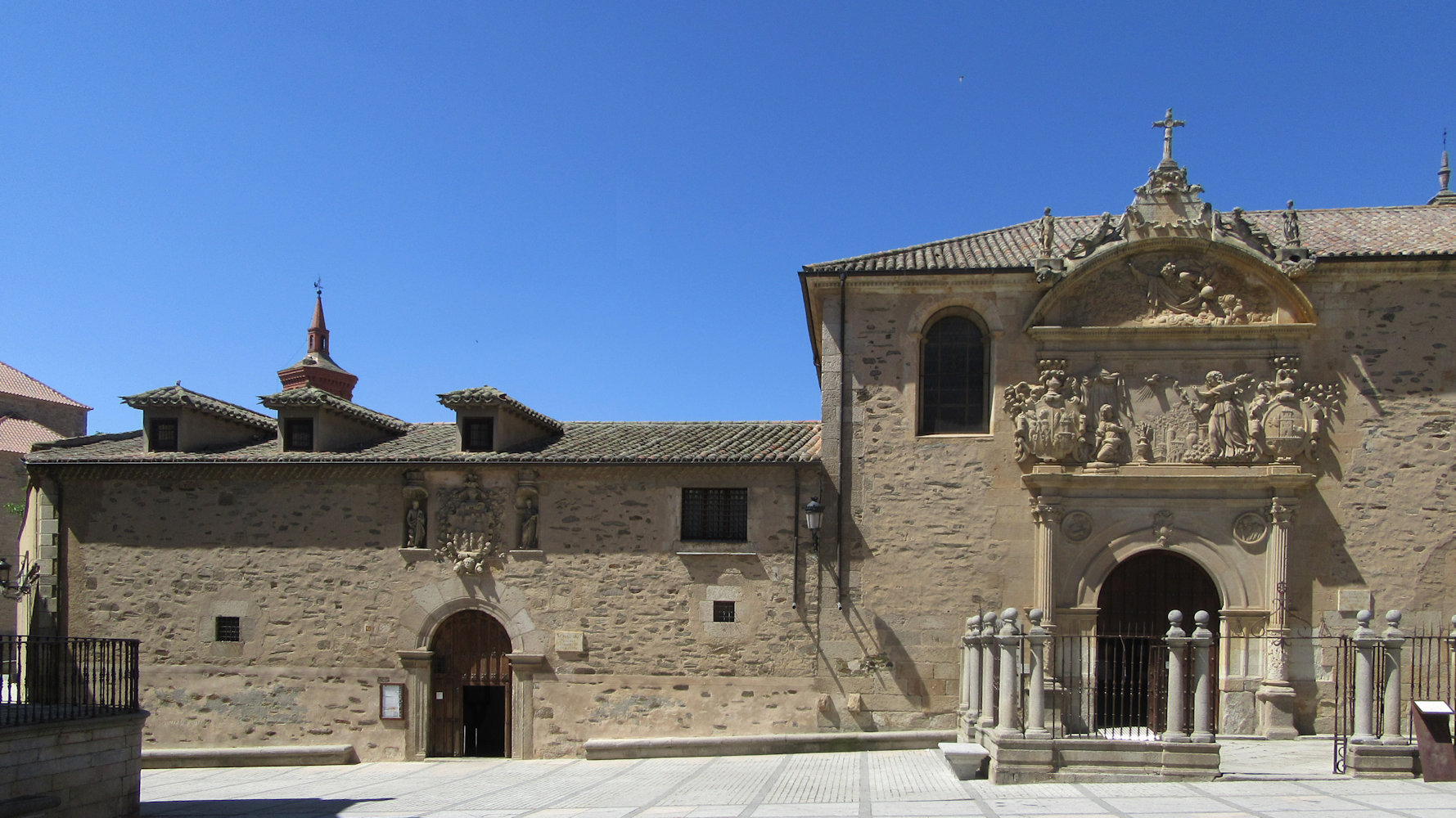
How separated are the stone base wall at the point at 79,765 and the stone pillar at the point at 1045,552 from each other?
11917mm

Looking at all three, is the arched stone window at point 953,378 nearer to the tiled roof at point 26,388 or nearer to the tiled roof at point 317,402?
the tiled roof at point 317,402

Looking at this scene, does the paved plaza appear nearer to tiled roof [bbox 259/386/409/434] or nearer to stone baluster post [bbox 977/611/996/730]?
stone baluster post [bbox 977/611/996/730]

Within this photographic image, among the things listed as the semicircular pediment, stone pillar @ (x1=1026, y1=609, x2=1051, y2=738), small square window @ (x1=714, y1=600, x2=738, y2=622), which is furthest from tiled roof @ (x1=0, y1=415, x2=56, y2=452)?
stone pillar @ (x1=1026, y1=609, x2=1051, y2=738)

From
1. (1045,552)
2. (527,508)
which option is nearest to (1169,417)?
(1045,552)

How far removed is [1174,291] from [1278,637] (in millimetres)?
5189

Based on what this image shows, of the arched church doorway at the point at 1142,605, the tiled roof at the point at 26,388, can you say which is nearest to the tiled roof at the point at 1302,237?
the arched church doorway at the point at 1142,605

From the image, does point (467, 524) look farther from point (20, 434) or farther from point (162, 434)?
point (20, 434)

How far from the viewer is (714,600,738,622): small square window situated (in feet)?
53.1

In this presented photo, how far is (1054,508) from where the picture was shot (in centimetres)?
1548

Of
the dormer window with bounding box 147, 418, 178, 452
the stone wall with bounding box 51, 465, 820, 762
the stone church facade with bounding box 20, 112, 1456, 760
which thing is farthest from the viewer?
the dormer window with bounding box 147, 418, 178, 452

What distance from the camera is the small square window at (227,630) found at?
17000 millimetres

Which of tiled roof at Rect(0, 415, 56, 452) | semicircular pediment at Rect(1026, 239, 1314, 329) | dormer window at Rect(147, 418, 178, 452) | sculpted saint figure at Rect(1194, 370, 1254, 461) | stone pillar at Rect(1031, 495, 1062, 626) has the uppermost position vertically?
semicircular pediment at Rect(1026, 239, 1314, 329)

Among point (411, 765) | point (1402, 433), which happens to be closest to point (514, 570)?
point (411, 765)

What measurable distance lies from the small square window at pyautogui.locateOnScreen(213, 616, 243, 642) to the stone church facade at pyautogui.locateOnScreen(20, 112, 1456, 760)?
0.22 feet
